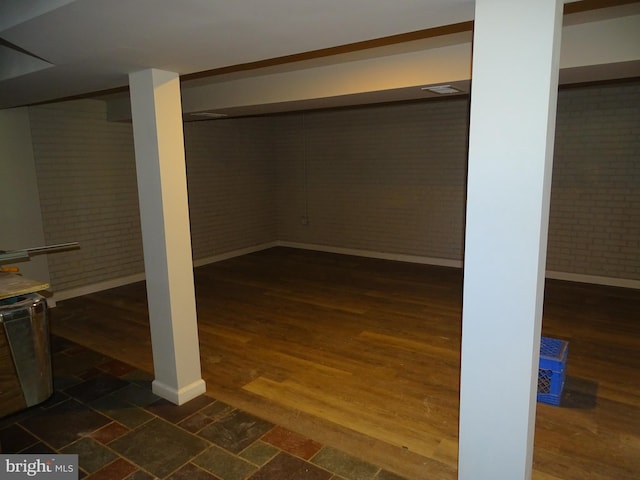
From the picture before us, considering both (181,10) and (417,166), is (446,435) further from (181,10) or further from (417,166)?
(417,166)

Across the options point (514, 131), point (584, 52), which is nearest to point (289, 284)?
point (584, 52)

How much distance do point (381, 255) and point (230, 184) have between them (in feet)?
9.29

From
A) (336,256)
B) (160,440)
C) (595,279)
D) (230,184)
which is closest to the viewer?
(160,440)

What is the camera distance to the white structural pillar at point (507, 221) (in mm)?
1486

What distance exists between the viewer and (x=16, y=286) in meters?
2.96

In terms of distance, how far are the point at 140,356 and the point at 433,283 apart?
3.71 m

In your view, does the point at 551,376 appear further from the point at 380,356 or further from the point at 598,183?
the point at 598,183

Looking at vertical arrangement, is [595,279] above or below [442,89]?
below

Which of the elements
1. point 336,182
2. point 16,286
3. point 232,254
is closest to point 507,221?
point 16,286

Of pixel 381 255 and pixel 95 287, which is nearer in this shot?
pixel 95 287

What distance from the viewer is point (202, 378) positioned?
11.3 feet

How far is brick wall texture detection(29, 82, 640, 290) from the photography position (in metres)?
5.36

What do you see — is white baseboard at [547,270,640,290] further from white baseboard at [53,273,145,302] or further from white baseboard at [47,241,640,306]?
white baseboard at [53,273,145,302]

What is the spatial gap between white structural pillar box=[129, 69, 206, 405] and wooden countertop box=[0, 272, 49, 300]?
29.0 inches
